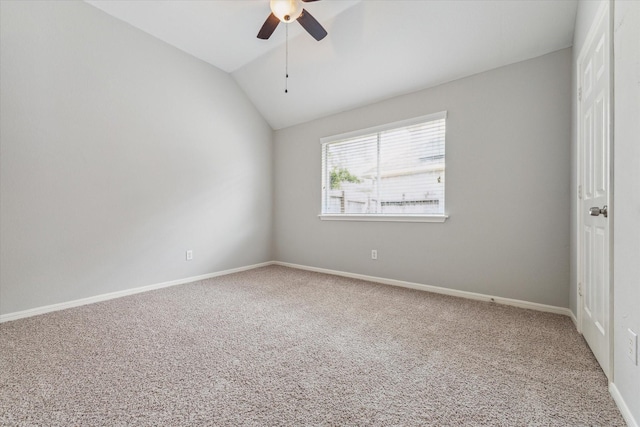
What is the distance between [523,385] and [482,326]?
0.80 metres

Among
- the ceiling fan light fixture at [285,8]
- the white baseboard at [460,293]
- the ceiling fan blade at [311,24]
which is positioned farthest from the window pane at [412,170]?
the ceiling fan light fixture at [285,8]

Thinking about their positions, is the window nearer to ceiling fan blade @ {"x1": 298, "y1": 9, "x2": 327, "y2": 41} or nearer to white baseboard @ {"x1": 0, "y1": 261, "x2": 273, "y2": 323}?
ceiling fan blade @ {"x1": 298, "y1": 9, "x2": 327, "y2": 41}

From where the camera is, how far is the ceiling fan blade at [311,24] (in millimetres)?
2391

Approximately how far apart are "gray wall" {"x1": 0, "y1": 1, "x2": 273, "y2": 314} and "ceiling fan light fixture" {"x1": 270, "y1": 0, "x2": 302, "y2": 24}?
175 cm

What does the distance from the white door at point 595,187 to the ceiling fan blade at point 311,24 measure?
1934 millimetres

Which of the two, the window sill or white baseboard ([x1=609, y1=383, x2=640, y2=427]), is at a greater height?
the window sill

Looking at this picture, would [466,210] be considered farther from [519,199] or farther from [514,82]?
[514,82]

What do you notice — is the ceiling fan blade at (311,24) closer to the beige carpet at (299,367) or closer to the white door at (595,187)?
the white door at (595,187)

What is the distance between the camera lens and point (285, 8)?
7.97 feet

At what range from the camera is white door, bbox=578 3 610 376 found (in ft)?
5.00

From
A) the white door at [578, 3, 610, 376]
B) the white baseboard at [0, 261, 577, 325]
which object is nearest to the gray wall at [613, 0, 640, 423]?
the white door at [578, 3, 610, 376]

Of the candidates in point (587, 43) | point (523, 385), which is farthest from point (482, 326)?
point (587, 43)

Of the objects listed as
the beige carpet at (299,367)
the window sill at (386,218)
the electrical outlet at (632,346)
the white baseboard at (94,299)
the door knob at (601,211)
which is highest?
the door knob at (601,211)

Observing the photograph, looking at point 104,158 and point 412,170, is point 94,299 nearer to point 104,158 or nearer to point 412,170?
point 104,158
